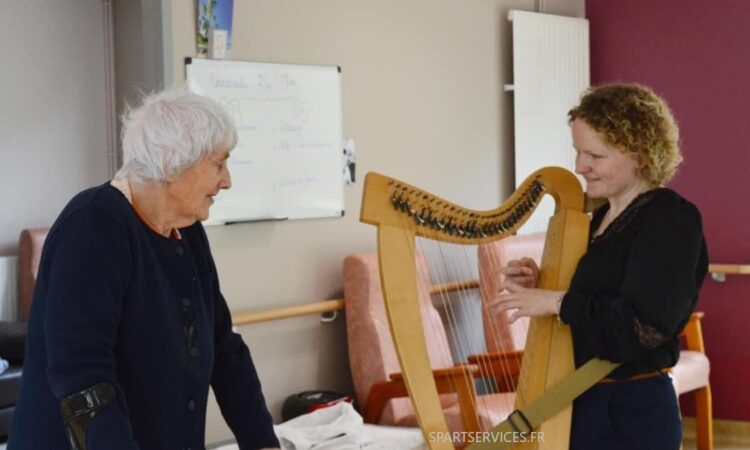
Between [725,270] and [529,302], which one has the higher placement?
[529,302]

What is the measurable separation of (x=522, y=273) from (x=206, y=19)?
1680mm

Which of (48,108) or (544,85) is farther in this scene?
(544,85)

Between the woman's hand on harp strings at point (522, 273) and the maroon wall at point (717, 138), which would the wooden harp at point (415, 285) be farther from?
the maroon wall at point (717, 138)

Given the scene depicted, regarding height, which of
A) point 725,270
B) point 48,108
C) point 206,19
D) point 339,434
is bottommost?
point 339,434

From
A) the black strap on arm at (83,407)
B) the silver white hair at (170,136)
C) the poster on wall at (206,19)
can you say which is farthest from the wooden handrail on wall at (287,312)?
the black strap on arm at (83,407)

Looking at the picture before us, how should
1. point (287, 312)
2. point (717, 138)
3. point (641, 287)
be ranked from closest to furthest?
1. point (641, 287)
2. point (287, 312)
3. point (717, 138)

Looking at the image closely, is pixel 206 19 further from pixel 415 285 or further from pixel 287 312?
pixel 415 285

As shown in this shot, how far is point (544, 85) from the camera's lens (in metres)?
4.79

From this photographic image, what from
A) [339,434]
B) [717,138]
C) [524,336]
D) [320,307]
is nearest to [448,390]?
[339,434]

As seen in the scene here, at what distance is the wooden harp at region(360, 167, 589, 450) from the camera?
2148mm

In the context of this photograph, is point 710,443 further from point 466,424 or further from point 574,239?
point 574,239

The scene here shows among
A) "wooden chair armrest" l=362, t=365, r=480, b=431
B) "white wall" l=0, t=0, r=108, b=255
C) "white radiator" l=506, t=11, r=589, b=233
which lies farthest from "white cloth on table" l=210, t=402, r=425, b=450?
"white wall" l=0, t=0, r=108, b=255

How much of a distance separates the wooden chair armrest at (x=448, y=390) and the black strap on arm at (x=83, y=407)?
159cm

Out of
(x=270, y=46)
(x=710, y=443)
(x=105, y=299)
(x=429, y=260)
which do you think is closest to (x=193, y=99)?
(x=105, y=299)
